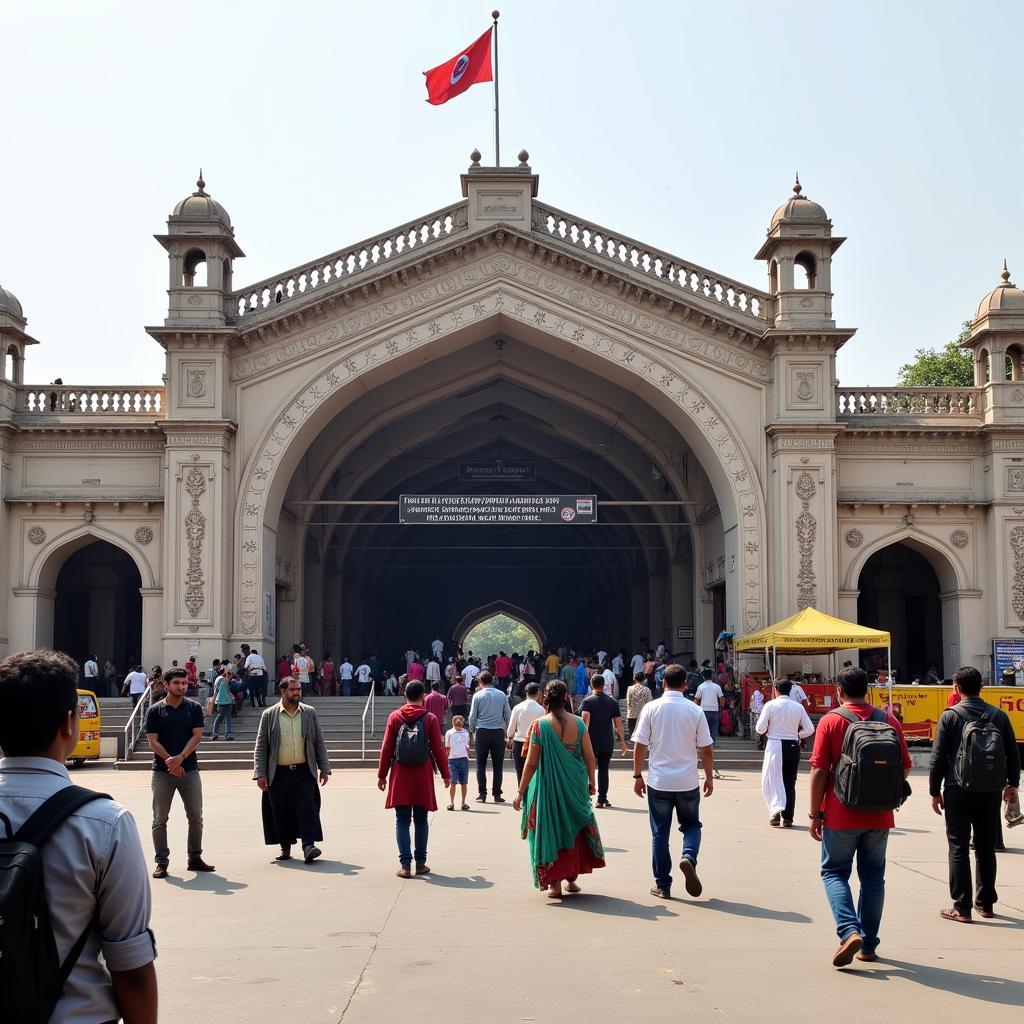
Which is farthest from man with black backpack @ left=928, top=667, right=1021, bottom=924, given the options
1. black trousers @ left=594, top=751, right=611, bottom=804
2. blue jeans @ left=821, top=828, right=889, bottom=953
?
black trousers @ left=594, top=751, right=611, bottom=804

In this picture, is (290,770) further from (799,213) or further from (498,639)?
(498,639)

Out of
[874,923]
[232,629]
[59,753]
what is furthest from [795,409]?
[59,753]

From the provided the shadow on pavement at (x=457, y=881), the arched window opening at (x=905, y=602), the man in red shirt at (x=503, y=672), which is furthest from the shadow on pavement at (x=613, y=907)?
the arched window opening at (x=905, y=602)

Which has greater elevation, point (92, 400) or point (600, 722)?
point (92, 400)

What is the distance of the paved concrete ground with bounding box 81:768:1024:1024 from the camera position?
6.46 m

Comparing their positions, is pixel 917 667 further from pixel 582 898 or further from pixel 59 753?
pixel 59 753

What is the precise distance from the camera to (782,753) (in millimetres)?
14383

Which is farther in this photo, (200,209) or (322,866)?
(200,209)

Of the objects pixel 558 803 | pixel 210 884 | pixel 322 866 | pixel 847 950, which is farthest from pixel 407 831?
pixel 847 950

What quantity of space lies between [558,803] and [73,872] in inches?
257

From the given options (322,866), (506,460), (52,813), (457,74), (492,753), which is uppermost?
(457,74)

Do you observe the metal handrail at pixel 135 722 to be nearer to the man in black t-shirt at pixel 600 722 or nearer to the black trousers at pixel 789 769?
the man in black t-shirt at pixel 600 722

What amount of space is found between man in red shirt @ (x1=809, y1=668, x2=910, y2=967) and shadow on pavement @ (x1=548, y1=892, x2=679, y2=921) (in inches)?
62.2

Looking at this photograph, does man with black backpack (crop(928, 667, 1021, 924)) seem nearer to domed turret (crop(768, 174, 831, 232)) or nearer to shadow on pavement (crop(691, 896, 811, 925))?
shadow on pavement (crop(691, 896, 811, 925))
